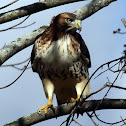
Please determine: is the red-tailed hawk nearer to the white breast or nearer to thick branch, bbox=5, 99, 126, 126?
the white breast

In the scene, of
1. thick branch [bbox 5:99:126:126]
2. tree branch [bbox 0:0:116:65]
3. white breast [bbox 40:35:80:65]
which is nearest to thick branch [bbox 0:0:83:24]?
tree branch [bbox 0:0:116:65]

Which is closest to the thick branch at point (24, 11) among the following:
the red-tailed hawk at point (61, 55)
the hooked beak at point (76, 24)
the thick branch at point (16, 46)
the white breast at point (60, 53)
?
the thick branch at point (16, 46)

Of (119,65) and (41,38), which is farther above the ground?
(41,38)

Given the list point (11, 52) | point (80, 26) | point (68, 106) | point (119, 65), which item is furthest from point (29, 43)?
point (119, 65)

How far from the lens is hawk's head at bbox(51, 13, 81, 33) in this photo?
5269mm

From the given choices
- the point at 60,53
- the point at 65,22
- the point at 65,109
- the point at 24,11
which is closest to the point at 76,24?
the point at 65,22

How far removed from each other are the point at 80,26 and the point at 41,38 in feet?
2.33

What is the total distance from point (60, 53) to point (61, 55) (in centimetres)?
3

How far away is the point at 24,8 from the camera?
4562mm

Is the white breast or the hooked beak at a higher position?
the hooked beak

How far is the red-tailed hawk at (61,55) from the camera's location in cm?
540

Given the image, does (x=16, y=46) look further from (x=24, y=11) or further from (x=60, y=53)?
(x=60, y=53)

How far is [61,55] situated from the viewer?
539 centimetres

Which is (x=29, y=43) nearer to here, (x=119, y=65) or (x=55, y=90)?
(x=55, y=90)
